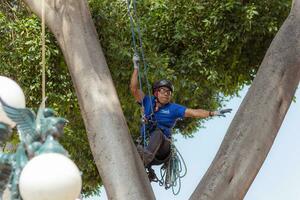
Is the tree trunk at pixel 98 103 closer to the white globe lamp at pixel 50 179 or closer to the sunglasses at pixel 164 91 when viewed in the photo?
the sunglasses at pixel 164 91

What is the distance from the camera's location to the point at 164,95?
7.20 meters

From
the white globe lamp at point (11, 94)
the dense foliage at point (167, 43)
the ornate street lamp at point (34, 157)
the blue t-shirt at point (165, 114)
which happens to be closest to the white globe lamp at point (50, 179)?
the ornate street lamp at point (34, 157)

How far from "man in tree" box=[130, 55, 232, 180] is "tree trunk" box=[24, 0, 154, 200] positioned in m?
1.09

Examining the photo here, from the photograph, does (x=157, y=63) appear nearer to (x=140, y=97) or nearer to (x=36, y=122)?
(x=140, y=97)

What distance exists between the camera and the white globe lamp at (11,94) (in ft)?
10.2

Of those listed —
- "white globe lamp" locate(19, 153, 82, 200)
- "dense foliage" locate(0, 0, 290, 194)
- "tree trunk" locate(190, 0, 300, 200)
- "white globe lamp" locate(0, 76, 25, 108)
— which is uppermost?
"dense foliage" locate(0, 0, 290, 194)

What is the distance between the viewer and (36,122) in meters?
2.98

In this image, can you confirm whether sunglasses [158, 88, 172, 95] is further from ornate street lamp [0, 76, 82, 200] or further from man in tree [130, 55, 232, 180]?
ornate street lamp [0, 76, 82, 200]

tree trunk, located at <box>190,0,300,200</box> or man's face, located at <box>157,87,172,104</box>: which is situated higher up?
man's face, located at <box>157,87,172,104</box>

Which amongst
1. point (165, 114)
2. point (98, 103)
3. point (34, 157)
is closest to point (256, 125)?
point (98, 103)

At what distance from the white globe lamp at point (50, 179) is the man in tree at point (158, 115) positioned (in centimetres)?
412

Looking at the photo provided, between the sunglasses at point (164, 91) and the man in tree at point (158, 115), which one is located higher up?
the sunglasses at point (164, 91)

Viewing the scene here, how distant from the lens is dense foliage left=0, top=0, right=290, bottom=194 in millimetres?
9156

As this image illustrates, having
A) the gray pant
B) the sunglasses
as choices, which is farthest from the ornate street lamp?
the sunglasses
